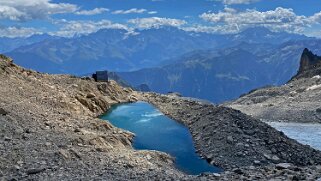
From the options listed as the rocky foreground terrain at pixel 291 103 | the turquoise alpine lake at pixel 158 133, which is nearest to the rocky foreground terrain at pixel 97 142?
the turquoise alpine lake at pixel 158 133

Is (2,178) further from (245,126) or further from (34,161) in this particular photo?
(245,126)

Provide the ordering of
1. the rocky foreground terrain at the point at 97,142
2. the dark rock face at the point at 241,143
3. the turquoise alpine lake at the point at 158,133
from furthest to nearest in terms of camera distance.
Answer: the turquoise alpine lake at the point at 158,133, the dark rock face at the point at 241,143, the rocky foreground terrain at the point at 97,142

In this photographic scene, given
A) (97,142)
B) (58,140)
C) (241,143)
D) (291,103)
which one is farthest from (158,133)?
(291,103)

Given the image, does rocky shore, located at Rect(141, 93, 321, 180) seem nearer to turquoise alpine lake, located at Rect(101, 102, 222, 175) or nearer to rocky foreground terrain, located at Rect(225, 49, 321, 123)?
turquoise alpine lake, located at Rect(101, 102, 222, 175)

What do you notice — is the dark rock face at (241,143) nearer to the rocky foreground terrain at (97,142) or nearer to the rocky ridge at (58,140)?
the rocky foreground terrain at (97,142)

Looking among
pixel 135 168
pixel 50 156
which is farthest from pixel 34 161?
pixel 135 168
